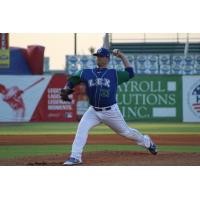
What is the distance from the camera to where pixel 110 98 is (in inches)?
343

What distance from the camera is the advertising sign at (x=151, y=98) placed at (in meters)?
14.6

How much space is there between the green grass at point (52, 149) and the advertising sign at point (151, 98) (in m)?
3.30

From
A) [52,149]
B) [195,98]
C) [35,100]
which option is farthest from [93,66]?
[35,100]

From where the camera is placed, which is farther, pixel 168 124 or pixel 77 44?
pixel 168 124

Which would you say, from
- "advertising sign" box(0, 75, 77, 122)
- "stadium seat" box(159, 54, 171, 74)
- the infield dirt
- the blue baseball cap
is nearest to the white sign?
"stadium seat" box(159, 54, 171, 74)

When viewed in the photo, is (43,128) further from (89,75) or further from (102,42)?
(89,75)

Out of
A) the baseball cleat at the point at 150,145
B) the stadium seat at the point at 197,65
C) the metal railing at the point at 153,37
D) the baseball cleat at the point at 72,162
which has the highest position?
the metal railing at the point at 153,37

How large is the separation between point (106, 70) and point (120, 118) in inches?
24.3

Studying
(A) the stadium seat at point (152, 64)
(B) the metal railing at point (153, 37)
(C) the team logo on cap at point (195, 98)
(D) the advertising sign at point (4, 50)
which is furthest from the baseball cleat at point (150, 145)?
(A) the stadium seat at point (152, 64)

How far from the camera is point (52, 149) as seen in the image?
10.7 metres

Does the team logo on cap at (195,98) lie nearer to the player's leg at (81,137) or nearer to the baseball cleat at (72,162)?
the player's leg at (81,137)

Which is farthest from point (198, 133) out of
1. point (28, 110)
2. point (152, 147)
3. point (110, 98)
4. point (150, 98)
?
point (28, 110)

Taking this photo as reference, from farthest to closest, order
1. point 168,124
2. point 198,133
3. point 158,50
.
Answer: point 168,124 → point 158,50 → point 198,133

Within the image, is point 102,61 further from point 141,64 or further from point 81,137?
point 141,64
